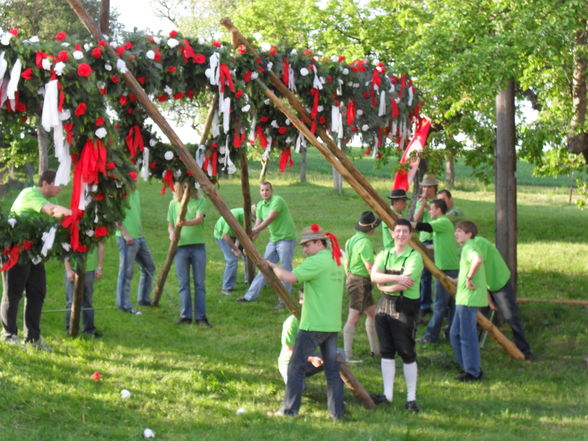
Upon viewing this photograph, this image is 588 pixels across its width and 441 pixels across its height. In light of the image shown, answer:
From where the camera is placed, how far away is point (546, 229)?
64.1ft

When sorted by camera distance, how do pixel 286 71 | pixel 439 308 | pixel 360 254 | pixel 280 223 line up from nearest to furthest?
pixel 360 254 → pixel 286 71 → pixel 439 308 → pixel 280 223

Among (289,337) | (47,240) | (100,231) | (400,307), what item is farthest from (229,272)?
(400,307)

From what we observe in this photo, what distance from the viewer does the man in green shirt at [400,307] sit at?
23.1 ft

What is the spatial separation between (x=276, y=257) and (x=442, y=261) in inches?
105

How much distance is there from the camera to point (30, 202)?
806 cm

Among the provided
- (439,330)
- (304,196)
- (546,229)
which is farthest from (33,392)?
(304,196)

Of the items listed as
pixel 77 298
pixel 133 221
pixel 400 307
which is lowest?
pixel 77 298

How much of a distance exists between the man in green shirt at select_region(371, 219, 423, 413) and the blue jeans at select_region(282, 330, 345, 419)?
2.07ft

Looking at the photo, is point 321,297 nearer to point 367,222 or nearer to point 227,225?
point 367,222

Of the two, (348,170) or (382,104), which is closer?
(348,170)

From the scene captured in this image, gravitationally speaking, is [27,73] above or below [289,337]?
above

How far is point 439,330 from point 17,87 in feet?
17.9

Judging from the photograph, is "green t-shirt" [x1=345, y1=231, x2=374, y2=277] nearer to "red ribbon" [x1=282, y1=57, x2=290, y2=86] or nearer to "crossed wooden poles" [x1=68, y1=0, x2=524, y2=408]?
"crossed wooden poles" [x1=68, y1=0, x2=524, y2=408]

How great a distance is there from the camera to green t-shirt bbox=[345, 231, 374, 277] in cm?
852
